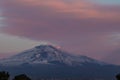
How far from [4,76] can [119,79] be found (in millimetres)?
16145

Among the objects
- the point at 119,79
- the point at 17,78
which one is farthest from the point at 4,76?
Answer: the point at 119,79

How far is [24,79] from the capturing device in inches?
2512

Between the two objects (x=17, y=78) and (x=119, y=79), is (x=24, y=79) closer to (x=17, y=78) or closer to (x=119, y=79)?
(x=17, y=78)

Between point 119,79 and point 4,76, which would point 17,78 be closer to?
point 4,76

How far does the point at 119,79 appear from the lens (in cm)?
6097

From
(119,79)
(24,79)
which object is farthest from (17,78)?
(119,79)

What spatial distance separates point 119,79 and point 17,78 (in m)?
14.3

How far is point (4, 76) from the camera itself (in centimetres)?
6456

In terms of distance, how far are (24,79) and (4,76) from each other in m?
2.99

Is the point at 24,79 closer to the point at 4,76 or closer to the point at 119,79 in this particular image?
the point at 4,76

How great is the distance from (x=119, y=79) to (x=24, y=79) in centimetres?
1318
